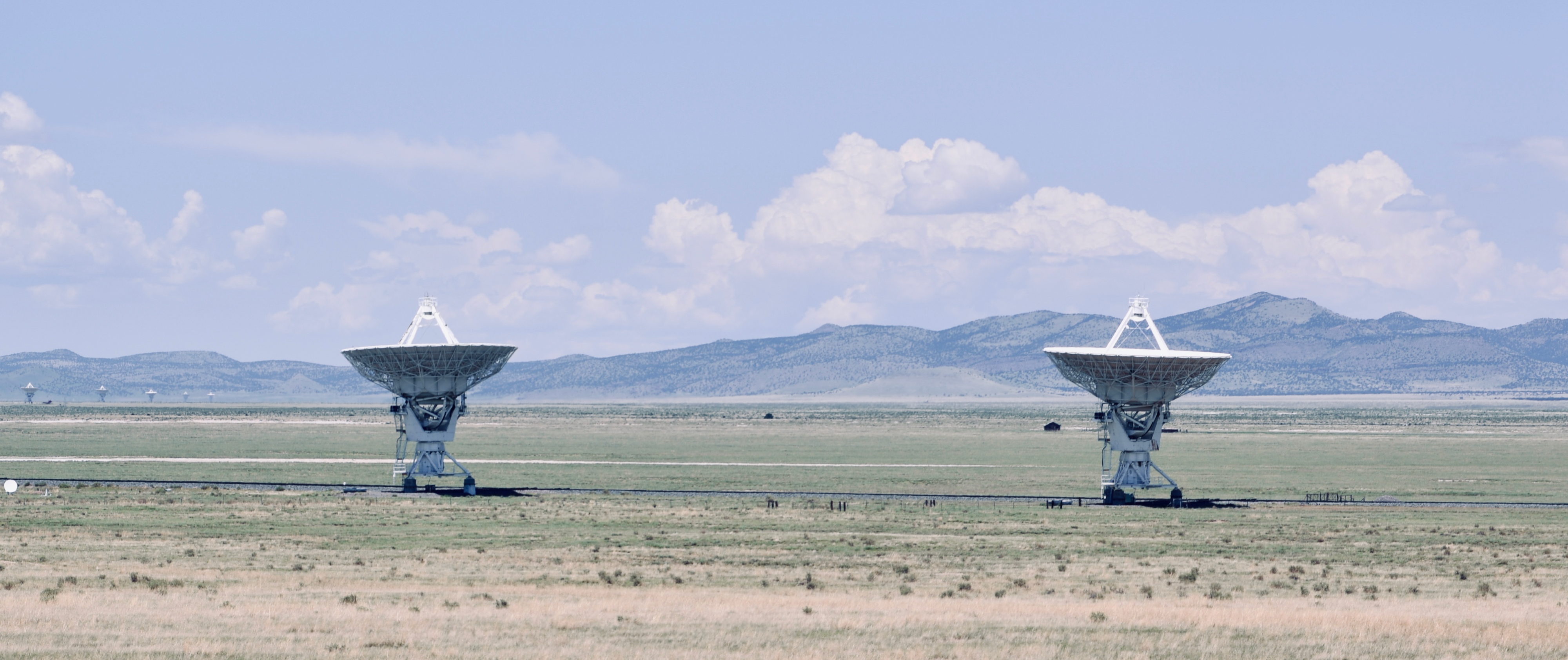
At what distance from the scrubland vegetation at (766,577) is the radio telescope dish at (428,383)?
26.3 ft

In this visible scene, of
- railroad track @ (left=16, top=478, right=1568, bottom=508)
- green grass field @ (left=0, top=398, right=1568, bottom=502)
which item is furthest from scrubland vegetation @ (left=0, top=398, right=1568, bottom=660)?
green grass field @ (left=0, top=398, right=1568, bottom=502)

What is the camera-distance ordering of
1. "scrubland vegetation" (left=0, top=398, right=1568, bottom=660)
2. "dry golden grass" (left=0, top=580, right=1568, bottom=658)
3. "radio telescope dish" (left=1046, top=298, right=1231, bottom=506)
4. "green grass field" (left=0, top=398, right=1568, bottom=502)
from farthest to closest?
1. "green grass field" (left=0, top=398, right=1568, bottom=502)
2. "radio telescope dish" (left=1046, top=298, right=1231, bottom=506)
3. "scrubland vegetation" (left=0, top=398, right=1568, bottom=660)
4. "dry golden grass" (left=0, top=580, right=1568, bottom=658)

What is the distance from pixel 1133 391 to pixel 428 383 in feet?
140

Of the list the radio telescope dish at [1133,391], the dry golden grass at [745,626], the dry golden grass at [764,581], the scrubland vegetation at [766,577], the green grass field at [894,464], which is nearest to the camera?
the dry golden grass at [745,626]

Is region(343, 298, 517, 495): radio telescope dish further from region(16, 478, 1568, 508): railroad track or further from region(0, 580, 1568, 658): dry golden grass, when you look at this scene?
region(0, 580, 1568, 658): dry golden grass

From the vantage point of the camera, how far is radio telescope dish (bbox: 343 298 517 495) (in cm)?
9894

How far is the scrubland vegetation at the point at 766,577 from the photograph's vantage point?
3909 centimetres

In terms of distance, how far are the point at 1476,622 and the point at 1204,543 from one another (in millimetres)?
24543

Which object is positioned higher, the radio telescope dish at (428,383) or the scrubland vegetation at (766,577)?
the radio telescope dish at (428,383)

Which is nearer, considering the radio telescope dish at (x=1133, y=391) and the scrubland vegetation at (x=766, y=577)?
the scrubland vegetation at (x=766, y=577)

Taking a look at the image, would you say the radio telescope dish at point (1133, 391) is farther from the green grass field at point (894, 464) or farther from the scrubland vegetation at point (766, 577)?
the green grass field at point (894, 464)

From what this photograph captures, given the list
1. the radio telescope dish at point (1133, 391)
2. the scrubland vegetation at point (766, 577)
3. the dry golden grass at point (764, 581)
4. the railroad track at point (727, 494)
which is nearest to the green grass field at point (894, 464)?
the railroad track at point (727, 494)

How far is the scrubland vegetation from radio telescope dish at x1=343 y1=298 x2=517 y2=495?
8006 millimetres

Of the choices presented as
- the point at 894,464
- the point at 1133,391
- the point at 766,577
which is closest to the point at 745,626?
the point at 766,577
